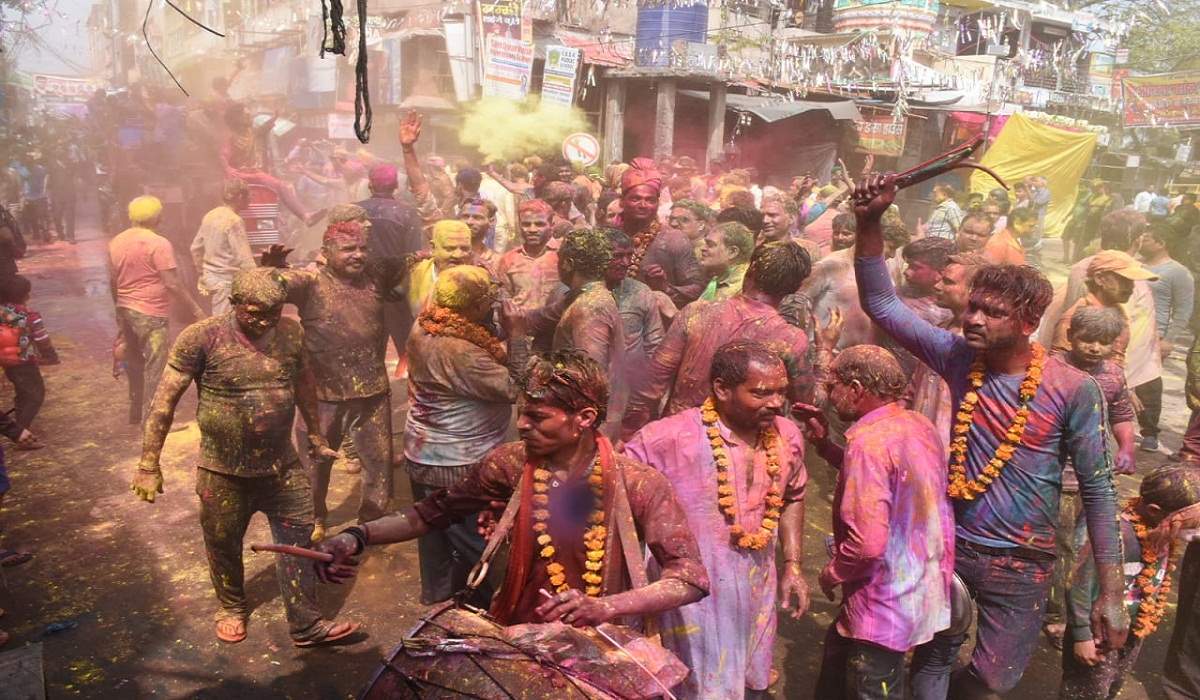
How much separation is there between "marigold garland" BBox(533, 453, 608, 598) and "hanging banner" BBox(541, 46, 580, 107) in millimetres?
17911

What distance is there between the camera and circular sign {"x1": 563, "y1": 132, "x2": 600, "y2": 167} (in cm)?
1488

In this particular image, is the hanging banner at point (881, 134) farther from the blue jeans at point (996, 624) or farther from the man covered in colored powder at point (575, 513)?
the man covered in colored powder at point (575, 513)

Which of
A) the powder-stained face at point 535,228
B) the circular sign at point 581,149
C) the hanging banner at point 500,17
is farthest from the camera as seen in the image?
the hanging banner at point 500,17

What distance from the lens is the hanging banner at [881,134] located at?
75.0 feet

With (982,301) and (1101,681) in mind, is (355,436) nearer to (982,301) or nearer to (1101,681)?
(982,301)

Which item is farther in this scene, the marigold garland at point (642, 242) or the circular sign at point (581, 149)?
the circular sign at point (581, 149)

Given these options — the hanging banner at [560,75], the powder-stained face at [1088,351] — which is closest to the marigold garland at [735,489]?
the powder-stained face at [1088,351]

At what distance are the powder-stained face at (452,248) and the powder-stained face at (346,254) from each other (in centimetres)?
59

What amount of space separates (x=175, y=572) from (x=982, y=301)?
5.20 metres

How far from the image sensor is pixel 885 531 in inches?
124

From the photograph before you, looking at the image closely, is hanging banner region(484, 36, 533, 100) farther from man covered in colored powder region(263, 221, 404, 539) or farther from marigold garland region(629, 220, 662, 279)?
man covered in colored powder region(263, 221, 404, 539)

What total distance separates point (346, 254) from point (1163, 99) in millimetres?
25967

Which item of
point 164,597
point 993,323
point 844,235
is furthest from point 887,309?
point 164,597

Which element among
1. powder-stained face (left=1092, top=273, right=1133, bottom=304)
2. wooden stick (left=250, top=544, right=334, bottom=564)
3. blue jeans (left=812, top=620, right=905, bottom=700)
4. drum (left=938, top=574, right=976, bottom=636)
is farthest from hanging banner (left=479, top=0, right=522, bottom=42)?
wooden stick (left=250, top=544, right=334, bottom=564)
